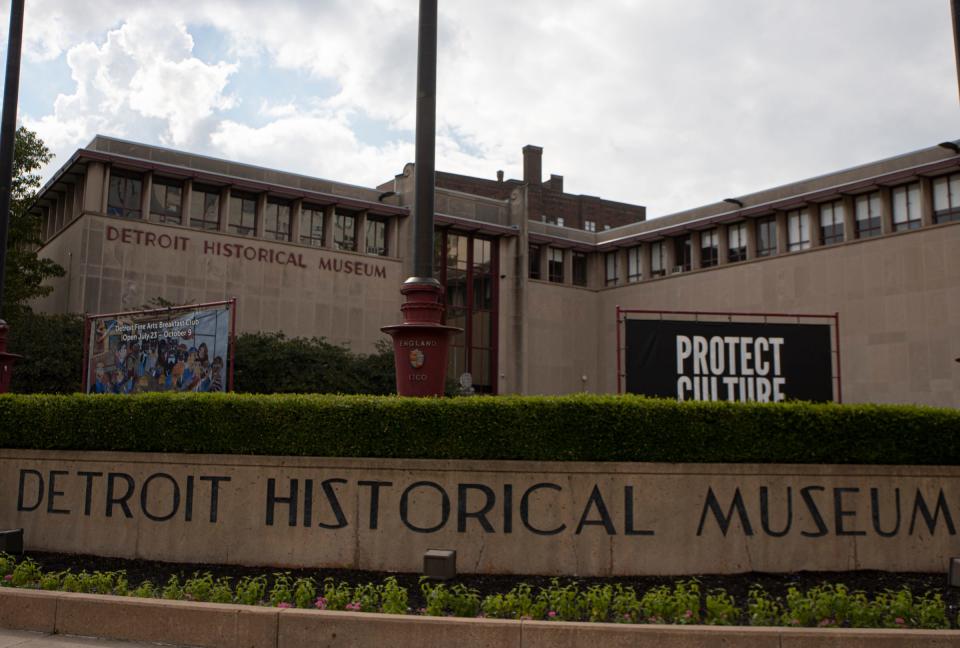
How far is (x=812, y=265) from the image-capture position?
40.2m

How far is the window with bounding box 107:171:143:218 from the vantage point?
116 feet

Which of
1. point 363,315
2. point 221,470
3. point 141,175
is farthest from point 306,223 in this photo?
point 221,470

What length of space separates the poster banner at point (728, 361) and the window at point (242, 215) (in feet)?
94.0

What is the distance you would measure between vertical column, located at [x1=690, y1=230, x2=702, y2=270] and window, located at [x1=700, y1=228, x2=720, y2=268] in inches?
6.1

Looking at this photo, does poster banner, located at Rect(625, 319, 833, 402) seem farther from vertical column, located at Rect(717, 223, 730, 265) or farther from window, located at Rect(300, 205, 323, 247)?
vertical column, located at Rect(717, 223, 730, 265)

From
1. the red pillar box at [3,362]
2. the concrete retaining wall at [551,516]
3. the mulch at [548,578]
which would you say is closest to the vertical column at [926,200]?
the concrete retaining wall at [551,516]

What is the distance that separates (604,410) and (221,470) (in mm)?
4546

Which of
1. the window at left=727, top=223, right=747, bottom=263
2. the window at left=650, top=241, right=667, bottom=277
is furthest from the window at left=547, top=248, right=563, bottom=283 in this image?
the window at left=727, top=223, right=747, bottom=263

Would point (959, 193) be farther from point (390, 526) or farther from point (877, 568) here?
point (390, 526)

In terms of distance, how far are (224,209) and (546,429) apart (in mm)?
30929

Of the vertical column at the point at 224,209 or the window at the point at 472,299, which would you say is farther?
the window at the point at 472,299

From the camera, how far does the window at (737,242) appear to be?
1731 inches

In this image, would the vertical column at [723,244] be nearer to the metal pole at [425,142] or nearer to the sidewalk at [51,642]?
the metal pole at [425,142]

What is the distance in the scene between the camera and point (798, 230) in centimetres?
4153
